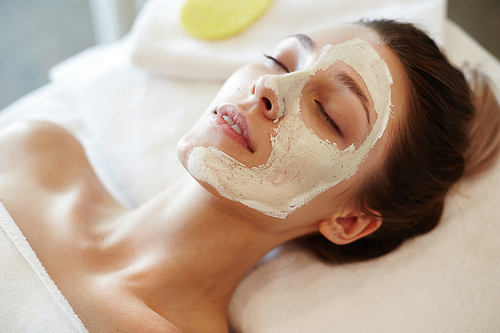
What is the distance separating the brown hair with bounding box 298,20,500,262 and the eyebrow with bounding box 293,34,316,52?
0.61ft

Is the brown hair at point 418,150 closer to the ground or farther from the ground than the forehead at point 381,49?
closer to the ground

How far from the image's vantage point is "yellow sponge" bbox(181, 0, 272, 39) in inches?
54.3

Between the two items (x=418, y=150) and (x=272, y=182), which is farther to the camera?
(x=418, y=150)

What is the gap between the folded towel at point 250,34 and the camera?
1.32 metres

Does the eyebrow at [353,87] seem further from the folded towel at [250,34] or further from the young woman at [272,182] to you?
the folded towel at [250,34]

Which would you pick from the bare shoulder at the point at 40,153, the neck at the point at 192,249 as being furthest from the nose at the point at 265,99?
the bare shoulder at the point at 40,153

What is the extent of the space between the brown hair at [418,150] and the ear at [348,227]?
0.10 ft

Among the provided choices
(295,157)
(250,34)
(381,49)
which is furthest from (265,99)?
(250,34)

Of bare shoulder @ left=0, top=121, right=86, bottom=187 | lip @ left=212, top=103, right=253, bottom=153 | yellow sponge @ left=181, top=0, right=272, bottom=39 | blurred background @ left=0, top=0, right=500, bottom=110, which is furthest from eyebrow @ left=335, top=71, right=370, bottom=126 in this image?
blurred background @ left=0, top=0, right=500, bottom=110

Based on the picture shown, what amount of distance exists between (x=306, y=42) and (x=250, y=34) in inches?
21.0

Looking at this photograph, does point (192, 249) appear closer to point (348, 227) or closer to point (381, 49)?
point (348, 227)

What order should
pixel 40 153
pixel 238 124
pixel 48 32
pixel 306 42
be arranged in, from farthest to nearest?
pixel 48 32 → pixel 40 153 → pixel 306 42 → pixel 238 124

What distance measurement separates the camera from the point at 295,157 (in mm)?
803

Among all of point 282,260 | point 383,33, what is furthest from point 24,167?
point 383,33
